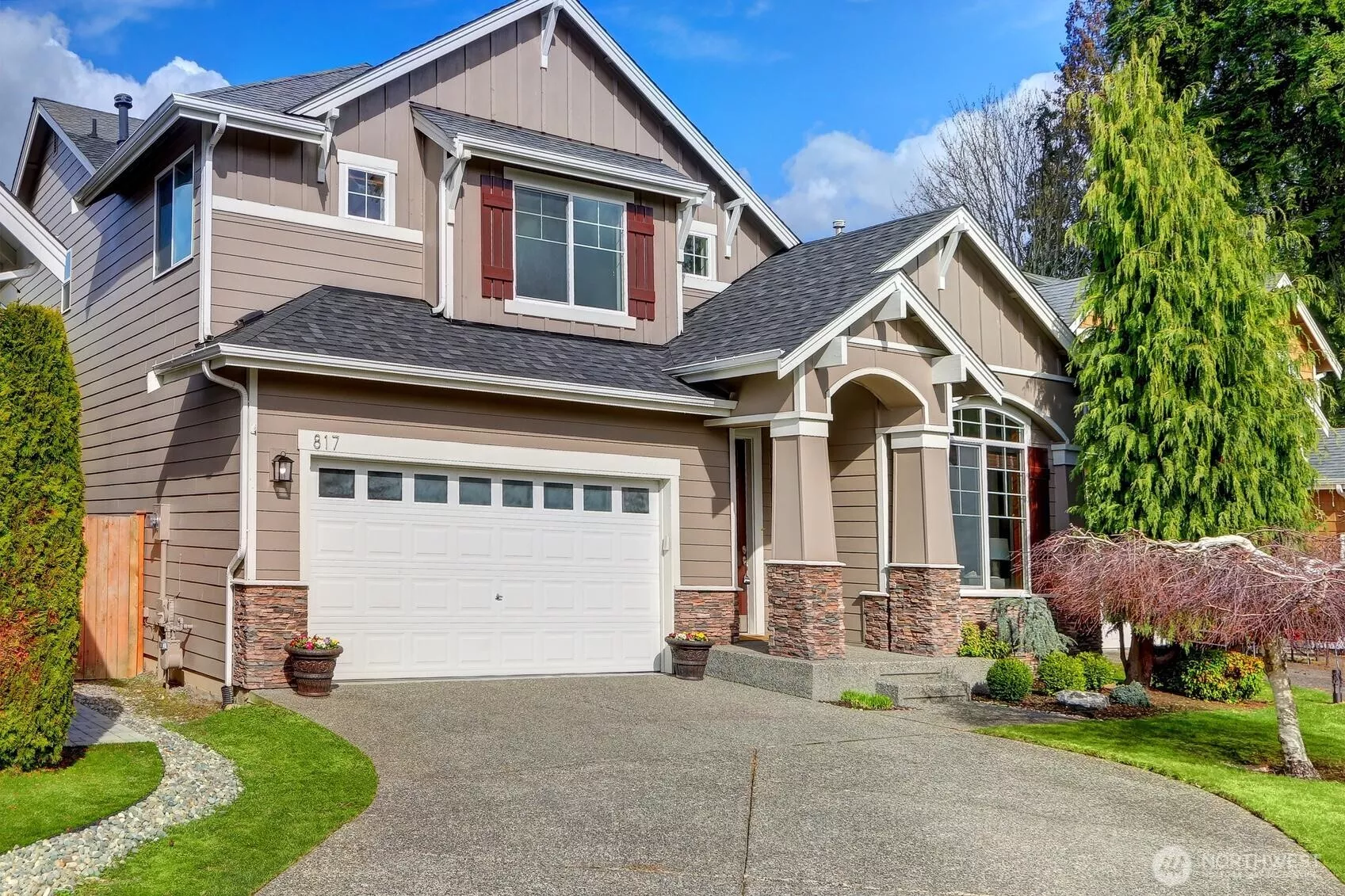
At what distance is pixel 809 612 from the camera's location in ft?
41.1

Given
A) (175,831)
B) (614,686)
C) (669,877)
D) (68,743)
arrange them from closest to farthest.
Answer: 1. (669,877)
2. (175,831)
3. (68,743)
4. (614,686)

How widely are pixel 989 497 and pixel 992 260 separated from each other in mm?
3261

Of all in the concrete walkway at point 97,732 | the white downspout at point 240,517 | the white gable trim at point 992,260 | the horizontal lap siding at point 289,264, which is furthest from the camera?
the white gable trim at point 992,260

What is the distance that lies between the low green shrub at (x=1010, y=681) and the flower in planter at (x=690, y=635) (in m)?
3.22

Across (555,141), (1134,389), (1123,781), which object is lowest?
(1123,781)

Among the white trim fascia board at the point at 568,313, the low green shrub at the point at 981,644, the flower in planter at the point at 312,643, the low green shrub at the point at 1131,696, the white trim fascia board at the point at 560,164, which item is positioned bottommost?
the low green shrub at the point at 1131,696

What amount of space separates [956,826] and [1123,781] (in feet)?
7.38

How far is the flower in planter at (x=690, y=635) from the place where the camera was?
13117 millimetres

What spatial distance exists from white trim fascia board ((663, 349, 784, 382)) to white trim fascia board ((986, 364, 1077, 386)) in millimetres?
4387

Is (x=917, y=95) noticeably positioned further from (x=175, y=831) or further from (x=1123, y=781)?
(x=175, y=831)

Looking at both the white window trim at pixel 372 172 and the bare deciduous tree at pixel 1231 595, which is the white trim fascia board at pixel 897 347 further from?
the white window trim at pixel 372 172

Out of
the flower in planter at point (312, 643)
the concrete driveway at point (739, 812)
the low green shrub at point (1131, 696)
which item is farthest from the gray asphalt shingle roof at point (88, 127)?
the low green shrub at point (1131, 696)

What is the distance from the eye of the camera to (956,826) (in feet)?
24.0

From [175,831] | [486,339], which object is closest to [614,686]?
[486,339]
